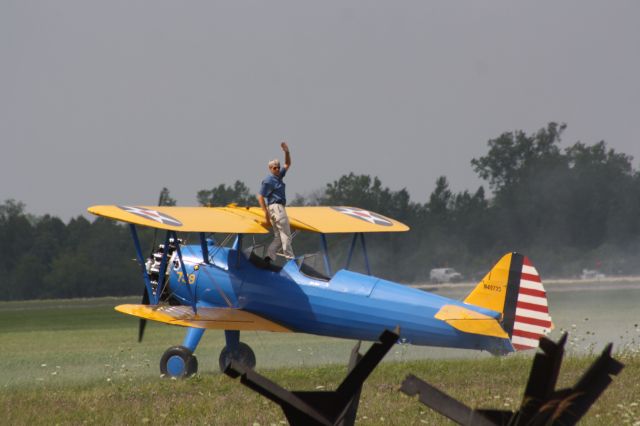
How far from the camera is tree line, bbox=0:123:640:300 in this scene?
→ 109 ft

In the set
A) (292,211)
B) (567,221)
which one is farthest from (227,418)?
(567,221)

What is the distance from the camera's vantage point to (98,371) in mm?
14188

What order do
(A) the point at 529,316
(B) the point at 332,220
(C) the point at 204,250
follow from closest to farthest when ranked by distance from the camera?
(A) the point at 529,316 → (C) the point at 204,250 → (B) the point at 332,220

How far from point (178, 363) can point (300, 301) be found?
165 centimetres

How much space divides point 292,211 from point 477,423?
36.7 ft

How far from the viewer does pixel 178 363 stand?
12906mm

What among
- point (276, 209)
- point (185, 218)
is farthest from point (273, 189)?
point (185, 218)

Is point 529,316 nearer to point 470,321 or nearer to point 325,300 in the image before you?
point 470,321

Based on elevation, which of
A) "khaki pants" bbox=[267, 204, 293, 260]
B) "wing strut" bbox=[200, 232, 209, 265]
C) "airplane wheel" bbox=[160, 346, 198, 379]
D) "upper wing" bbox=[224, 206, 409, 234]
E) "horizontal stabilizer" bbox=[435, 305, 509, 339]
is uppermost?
→ "upper wing" bbox=[224, 206, 409, 234]

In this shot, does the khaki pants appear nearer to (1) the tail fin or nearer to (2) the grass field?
(2) the grass field

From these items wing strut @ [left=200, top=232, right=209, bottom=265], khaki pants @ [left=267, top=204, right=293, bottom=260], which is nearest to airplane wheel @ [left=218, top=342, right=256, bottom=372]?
wing strut @ [left=200, top=232, right=209, bottom=265]

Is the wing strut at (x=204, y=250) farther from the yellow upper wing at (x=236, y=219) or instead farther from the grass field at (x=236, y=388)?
the grass field at (x=236, y=388)

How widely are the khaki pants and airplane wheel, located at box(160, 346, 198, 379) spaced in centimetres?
159

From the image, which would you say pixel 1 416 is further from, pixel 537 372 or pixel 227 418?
pixel 537 372
